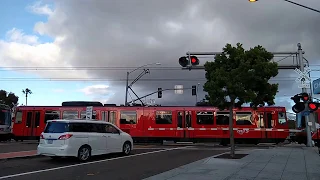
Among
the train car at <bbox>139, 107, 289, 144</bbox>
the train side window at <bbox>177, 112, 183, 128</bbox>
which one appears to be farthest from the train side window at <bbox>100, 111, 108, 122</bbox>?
the train side window at <bbox>177, 112, 183, 128</bbox>

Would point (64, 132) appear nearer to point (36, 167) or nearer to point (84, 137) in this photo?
point (84, 137)

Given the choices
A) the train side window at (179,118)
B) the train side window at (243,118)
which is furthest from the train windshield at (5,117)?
the train side window at (243,118)

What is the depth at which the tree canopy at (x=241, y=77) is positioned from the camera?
49.6 ft

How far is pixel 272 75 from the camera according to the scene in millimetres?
15445

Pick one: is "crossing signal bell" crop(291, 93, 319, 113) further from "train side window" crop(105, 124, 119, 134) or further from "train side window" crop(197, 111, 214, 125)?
"train side window" crop(197, 111, 214, 125)

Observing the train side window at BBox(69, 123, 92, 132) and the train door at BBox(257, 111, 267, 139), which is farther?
the train door at BBox(257, 111, 267, 139)

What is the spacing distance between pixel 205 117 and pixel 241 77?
1158 cm

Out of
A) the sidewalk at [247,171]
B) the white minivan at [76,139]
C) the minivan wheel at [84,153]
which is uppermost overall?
the white minivan at [76,139]

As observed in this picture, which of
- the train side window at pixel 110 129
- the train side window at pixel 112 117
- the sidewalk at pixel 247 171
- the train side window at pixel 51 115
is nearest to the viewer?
the sidewalk at pixel 247 171

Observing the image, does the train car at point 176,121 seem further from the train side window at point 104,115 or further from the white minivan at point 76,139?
the white minivan at point 76,139

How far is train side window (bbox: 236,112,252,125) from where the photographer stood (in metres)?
25.9

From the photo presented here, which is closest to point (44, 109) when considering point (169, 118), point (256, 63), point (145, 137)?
point (145, 137)

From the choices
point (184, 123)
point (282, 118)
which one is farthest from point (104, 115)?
point (282, 118)

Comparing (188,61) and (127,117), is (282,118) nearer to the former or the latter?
(188,61)
